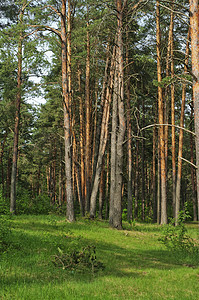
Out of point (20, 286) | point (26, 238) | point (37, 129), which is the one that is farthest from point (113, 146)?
point (37, 129)

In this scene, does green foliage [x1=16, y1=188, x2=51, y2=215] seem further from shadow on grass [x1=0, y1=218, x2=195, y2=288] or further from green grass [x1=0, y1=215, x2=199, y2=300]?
green grass [x1=0, y1=215, x2=199, y2=300]

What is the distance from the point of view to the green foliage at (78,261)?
7.16 m

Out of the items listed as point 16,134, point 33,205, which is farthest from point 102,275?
point 33,205

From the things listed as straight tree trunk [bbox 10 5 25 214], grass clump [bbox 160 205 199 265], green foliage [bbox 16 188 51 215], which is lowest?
grass clump [bbox 160 205 199 265]

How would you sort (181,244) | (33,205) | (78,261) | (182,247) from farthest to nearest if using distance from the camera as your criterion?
1. (33,205)
2. (181,244)
3. (182,247)
4. (78,261)

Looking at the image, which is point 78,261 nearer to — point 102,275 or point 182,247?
point 102,275

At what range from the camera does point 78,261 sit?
7434mm

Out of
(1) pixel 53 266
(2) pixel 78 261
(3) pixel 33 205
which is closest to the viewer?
(1) pixel 53 266

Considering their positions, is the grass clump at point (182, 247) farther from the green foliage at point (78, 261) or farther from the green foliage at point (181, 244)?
the green foliage at point (78, 261)

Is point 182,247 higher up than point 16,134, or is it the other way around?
point 16,134

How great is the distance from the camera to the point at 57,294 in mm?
5176

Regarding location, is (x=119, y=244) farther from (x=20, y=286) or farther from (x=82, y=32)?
(x=82, y=32)

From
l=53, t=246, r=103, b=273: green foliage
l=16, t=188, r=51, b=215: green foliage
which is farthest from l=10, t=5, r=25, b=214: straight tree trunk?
l=53, t=246, r=103, b=273: green foliage

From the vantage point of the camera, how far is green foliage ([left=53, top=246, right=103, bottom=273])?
716cm
